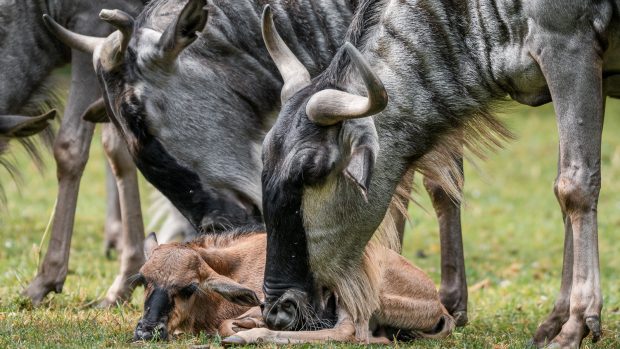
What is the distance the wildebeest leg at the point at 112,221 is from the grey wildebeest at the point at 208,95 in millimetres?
3431

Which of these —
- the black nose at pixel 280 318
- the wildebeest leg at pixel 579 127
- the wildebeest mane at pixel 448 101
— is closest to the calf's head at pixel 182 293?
the black nose at pixel 280 318

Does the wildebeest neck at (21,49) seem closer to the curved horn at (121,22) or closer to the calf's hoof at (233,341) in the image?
the curved horn at (121,22)

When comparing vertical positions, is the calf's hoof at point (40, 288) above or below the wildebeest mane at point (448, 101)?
below

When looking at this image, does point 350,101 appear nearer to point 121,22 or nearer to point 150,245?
point 150,245

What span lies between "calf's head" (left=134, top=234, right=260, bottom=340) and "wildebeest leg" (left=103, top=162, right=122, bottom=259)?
16.1ft

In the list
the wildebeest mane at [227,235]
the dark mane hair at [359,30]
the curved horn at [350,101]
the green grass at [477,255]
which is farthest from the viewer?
the wildebeest mane at [227,235]

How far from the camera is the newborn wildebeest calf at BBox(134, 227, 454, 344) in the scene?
6293 mm

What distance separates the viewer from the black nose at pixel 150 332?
20.3 ft

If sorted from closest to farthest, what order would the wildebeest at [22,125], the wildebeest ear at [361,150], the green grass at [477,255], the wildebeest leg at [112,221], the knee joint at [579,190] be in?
1. the wildebeest ear at [361,150]
2. the knee joint at [579,190]
3. the green grass at [477,255]
4. the wildebeest at [22,125]
5. the wildebeest leg at [112,221]

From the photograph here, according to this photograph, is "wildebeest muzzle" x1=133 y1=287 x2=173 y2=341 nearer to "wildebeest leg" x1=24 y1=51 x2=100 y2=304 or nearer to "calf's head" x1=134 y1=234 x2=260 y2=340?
"calf's head" x1=134 y1=234 x2=260 y2=340

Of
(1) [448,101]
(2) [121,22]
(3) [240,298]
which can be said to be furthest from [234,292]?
(2) [121,22]

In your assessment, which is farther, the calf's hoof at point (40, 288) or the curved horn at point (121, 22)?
the calf's hoof at point (40, 288)

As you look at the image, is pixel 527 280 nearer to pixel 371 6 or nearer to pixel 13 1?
pixel 371 6

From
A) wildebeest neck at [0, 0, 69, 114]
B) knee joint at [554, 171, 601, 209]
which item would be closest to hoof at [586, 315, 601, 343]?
knee joint at [554, 171, 601, 209]
